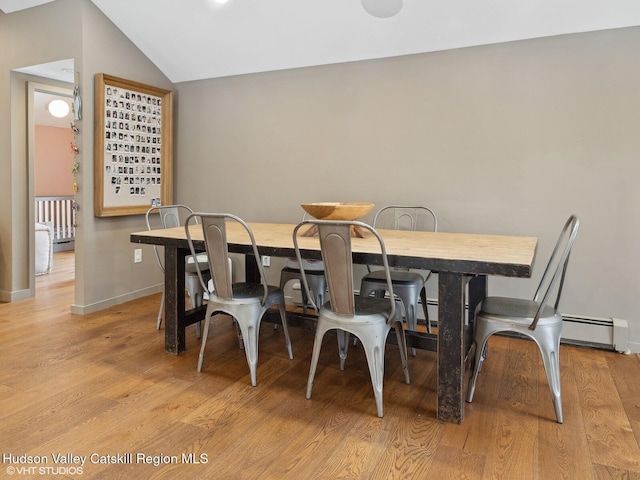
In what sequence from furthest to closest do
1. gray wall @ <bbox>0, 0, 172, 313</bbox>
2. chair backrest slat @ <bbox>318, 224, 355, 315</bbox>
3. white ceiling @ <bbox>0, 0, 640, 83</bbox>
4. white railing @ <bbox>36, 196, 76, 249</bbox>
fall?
1. white railing @ <bbox>36, 196, 76, 249</bbox>
2. gray wall @ <bbox>0, 0, 172, 313</bbox>
3. white ceiling @ <bbox>0, 0, 640, 83</bbox>
4. chair backrest slat @ <bbox>318, 224, 355, 315</bbox>

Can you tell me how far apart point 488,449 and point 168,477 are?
3.82 ft

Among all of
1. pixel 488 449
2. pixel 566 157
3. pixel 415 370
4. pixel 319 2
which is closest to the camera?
pixel 488 449

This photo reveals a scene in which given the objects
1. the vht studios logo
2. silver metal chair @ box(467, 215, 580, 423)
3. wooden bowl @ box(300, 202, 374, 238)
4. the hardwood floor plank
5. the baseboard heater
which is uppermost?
wooden bowl @ box(300, 202, 374, 238)

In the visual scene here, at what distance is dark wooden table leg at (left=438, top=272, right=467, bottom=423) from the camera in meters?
2.00

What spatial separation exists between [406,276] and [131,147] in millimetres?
2424

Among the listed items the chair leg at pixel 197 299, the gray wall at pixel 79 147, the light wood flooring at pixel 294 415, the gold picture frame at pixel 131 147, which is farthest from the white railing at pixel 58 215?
the chair leg at pixel 197 299

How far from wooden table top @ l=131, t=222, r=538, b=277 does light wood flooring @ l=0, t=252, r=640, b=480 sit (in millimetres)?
670

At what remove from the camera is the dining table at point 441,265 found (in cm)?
193

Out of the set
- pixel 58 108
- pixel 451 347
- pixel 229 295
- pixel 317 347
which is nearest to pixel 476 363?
pixel 451 347

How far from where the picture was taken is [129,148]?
12.4ft

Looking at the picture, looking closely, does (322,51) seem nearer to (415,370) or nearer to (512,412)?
(415,370)

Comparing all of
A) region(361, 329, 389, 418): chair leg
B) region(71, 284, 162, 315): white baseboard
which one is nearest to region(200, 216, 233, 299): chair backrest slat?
Answer: region(361, 329, 389, 418): chair leg

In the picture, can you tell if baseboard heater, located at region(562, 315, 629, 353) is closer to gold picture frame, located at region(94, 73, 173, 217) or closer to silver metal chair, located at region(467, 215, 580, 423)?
silver metal chair, located at region(467, 215, 580, 423)

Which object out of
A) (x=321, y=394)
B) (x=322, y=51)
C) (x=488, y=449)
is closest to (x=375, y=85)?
(x=322, y=51)
